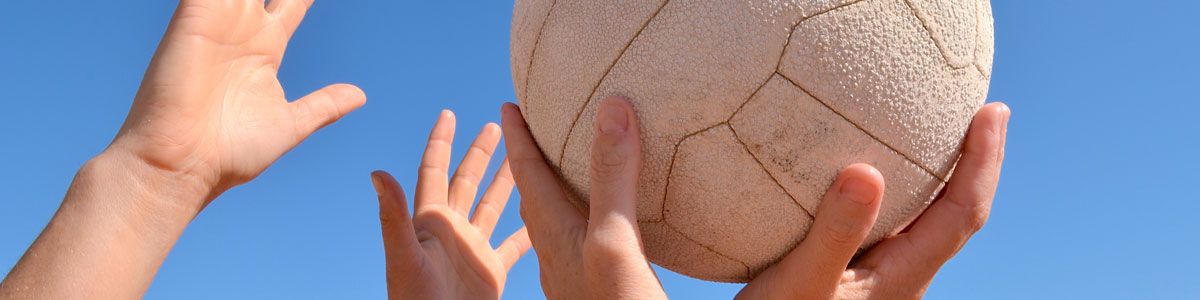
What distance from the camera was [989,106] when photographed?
10.6ft

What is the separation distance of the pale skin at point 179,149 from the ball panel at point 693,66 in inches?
55.1

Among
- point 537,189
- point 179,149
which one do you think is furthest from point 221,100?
point 537,189

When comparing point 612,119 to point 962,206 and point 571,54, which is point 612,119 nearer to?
point 571,54

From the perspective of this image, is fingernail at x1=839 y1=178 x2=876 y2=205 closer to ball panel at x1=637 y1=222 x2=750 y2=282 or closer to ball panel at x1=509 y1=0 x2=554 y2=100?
ball panel at x1=637 y1=222 x2=750 y2=282

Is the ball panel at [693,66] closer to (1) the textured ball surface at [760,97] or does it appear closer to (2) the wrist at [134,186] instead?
(1) the textured ball surface at [760,97]

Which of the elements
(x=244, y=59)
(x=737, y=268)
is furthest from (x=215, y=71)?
(x=737, y=268)

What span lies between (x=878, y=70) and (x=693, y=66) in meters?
0.56

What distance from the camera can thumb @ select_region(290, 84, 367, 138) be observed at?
12.3ft

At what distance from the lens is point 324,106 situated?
153 inches

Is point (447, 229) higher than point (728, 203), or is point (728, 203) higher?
point (447, 229)

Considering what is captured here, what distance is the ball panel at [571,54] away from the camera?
9.57 ft

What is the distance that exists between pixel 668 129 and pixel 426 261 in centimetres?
197

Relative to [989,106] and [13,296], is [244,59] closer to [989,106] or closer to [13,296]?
[13,296]

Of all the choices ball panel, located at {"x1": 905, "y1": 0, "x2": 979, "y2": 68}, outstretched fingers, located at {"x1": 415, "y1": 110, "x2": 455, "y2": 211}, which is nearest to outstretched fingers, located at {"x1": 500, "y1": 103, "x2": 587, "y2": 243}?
ball panel, located at {"x1": 905, "y1": 0, "x2": 979, "y2": 68}
